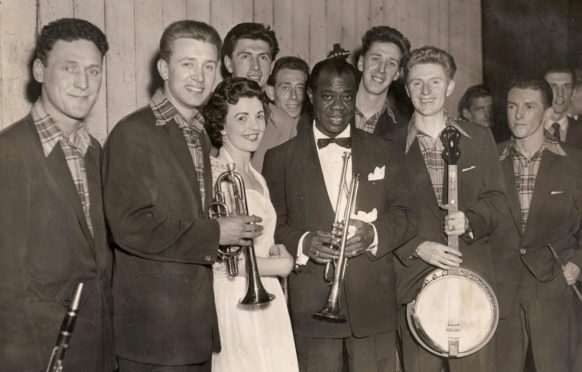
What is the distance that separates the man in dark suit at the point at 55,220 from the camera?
2.78m

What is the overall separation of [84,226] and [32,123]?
0.51m

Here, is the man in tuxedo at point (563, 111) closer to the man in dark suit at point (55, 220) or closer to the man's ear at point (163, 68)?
the man's ear at point (163, 68)

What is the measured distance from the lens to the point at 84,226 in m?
2.95

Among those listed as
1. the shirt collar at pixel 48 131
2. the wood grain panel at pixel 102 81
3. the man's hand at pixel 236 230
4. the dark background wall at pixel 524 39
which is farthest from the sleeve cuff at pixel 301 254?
the dark background wall at pixel 524 39

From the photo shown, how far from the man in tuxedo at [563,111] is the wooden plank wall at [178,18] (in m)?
1.55

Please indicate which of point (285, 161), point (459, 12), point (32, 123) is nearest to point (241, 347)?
point (285, 161)

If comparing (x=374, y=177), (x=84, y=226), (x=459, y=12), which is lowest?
(x=84, y=226)

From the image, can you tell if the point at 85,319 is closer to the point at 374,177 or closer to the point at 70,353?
the point at 70,353

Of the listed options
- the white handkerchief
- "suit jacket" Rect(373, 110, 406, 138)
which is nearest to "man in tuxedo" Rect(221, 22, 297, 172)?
"suit jacket" Rect(373, 110, 406, 138)

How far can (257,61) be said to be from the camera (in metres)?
4.53

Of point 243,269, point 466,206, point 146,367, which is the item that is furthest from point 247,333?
point 466,206

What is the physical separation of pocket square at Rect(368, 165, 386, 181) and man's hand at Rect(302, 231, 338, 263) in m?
0.43

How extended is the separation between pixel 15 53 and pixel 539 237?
11.4ft

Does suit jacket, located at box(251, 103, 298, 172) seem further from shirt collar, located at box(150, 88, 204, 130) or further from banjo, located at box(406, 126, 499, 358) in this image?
banjo, located at box(406, 126, 499, 358)
